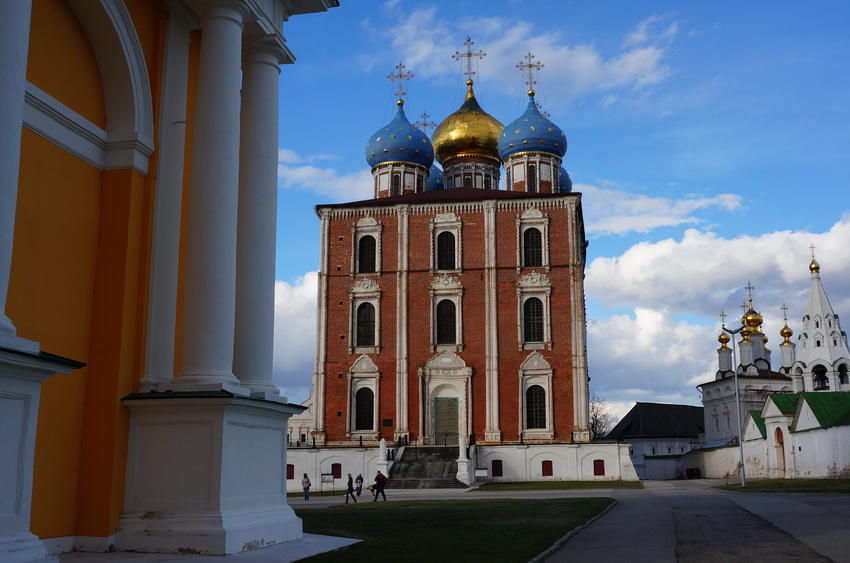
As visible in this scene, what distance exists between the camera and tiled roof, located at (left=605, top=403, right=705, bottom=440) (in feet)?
287

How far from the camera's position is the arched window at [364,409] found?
4438cm

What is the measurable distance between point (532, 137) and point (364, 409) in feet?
61.7

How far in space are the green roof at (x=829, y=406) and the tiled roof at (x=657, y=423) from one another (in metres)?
37.1

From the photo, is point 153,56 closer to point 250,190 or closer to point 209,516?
point 250,190

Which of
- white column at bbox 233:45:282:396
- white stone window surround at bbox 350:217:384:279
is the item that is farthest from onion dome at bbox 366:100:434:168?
white column at bbox 233:45:282:396

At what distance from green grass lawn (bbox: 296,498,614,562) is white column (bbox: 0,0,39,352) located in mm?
4330

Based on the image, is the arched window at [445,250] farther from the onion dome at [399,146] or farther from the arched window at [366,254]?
the onion dome at [399,146]

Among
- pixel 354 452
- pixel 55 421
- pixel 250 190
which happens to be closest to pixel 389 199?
pixel 354 452

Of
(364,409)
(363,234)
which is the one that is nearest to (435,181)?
(363,234)

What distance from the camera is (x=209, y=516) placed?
1021cm

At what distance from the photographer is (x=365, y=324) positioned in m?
45.7

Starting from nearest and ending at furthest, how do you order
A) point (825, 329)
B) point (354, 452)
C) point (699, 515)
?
point (699, 515)
point (354, 452)
point (825, 329)

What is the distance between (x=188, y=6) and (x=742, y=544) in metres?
11.4

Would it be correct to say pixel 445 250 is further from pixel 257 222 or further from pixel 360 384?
pixel 257 222
